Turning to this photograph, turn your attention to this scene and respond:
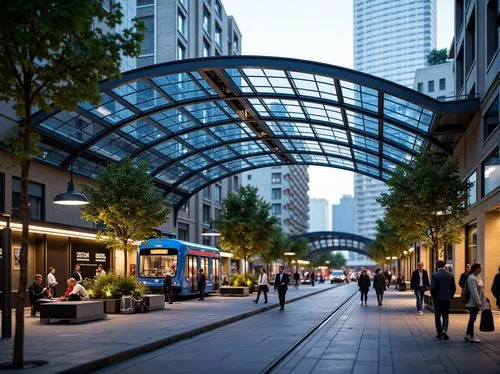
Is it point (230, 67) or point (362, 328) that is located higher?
point (230, 67)

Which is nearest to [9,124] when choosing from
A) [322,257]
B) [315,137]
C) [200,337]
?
[200,337]

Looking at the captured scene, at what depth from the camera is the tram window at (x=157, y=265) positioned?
3494 cm

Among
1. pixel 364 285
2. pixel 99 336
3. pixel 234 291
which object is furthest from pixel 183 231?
pixel 99 336

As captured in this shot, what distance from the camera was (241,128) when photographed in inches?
1548

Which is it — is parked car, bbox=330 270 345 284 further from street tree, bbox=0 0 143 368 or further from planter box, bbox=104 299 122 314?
street tree, bbox=0 0 143 368

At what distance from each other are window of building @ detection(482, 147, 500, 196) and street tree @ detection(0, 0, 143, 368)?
1558cm

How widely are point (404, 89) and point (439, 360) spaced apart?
17.1 metres

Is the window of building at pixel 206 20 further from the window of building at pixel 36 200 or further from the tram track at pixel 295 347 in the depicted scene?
the tram track at pixel 295 347

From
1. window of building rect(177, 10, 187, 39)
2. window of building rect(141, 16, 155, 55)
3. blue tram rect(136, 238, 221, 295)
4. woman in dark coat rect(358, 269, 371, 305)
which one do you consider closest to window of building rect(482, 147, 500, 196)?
woman in dark coat rect(358, 269, 371, 305)

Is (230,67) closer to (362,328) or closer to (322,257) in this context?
(362,328)

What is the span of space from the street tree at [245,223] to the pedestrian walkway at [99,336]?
19.8 metres

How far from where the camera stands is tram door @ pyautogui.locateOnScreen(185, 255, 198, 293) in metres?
36.4

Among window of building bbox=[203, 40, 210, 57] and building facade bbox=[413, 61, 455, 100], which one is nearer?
window of building bbox=[203, 40, 210, 57]

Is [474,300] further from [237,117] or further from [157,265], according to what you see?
[237,117]
